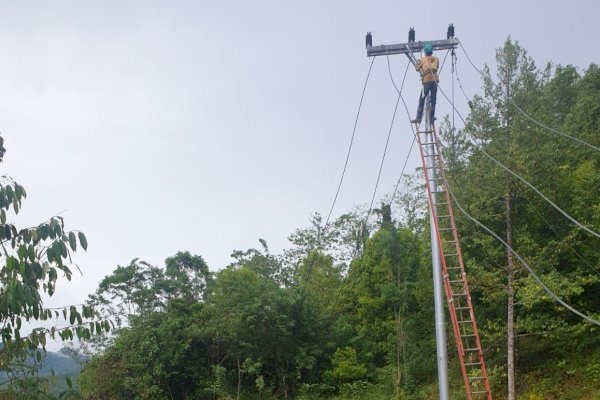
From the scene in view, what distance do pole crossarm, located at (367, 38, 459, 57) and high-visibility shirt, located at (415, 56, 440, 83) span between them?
31 cm

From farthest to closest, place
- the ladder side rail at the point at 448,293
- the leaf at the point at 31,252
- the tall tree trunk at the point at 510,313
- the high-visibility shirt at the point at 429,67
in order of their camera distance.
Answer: the tall tree trunk at the point at 510,313 < the high-visibility shirt at the point at 429,67 < the ladder side rail at the point at 448,293 < the leaf at the point at 31,252

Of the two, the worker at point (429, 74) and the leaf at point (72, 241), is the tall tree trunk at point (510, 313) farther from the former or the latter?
the leaf at point (72, 241)

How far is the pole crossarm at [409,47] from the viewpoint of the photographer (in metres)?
7.60

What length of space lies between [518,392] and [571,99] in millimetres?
13241

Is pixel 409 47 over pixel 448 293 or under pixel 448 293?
over

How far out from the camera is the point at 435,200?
6691 millimetres

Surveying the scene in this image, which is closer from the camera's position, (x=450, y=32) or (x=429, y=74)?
(x=429, y=74)

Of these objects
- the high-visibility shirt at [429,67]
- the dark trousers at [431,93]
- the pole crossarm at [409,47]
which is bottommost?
the dark trousers at [431,93]

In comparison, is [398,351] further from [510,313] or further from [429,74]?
[429,74]

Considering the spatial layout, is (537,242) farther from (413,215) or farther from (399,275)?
(413,215)

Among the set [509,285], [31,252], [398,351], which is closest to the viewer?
[31,252]

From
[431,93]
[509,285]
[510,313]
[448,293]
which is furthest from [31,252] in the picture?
[510,313]

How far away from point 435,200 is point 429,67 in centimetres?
175

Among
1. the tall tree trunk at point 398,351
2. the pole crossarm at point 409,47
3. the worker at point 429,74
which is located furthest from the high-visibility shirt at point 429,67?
the tall tree trunk at point 398,351
